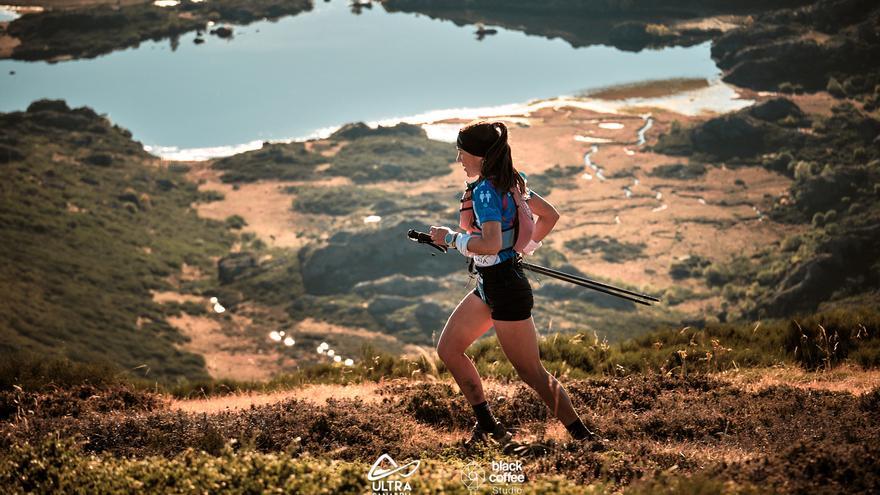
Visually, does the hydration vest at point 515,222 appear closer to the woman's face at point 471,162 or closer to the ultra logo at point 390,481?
the woman's face at point 471,162

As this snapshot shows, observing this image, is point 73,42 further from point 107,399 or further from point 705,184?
point 107,399

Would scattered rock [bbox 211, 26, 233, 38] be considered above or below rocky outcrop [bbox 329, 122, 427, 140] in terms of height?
above

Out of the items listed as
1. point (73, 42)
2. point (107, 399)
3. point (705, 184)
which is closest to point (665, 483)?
point (107, 399)

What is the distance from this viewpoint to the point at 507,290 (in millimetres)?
7582

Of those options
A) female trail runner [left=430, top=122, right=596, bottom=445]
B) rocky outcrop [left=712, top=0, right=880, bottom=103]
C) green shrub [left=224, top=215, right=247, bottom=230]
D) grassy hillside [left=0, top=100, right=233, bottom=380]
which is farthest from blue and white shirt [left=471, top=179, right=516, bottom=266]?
rocky outcrop [left=712, top=0, right=880, bottom=103]

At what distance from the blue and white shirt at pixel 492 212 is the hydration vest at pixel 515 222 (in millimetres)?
22

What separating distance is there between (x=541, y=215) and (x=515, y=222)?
→ 32 cm

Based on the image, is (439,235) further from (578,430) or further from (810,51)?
(810,51)

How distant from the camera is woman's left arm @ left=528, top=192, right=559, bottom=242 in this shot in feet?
25.6

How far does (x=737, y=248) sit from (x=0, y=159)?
91128 mm

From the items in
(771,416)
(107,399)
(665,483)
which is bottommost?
(107,399)

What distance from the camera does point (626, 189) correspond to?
112 meters

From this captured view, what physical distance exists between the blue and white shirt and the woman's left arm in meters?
0.25

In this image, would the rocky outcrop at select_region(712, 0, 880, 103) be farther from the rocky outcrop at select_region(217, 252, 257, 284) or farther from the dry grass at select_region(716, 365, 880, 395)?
the dry grass at select_region(716, 365, 880, 395)
